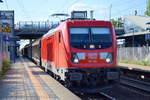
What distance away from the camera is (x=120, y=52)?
4325cm

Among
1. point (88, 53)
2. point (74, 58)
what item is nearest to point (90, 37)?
point (88, 53)

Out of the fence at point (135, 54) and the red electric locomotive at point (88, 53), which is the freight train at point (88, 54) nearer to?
the red electric locomotive at point (88, 53)

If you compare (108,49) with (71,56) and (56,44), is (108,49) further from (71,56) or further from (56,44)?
(56,44)

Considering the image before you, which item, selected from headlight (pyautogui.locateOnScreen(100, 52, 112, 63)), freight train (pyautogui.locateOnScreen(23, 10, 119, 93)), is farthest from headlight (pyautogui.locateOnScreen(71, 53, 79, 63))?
headlight (pyautogui.locateOnScreen(100, 52, 112, 63))

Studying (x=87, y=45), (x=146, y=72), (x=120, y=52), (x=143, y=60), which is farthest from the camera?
(x=120, y=52)

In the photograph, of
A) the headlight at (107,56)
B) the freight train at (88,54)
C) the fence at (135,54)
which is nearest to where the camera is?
the freight train at (88,54)

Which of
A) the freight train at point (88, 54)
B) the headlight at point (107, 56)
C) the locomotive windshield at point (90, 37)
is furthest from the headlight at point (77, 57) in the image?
the headlight at point (107, 56)

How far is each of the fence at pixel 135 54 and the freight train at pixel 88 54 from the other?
20428mm

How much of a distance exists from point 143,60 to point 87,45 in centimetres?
2222

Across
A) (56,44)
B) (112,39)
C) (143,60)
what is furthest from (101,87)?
(143,60)

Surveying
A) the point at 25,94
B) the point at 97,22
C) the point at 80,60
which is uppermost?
the point at 97,22

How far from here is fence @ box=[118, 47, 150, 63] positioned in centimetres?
3491

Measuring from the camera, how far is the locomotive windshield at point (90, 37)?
13938mm

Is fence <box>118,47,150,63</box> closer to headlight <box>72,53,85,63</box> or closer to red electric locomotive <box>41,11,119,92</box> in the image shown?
red electric locomotive <box>41,11,119,92</box>
